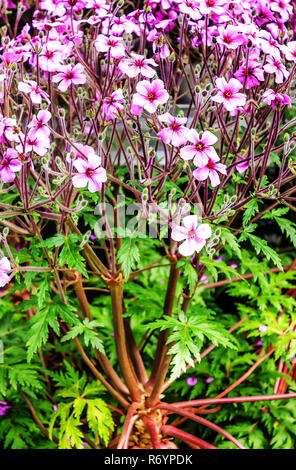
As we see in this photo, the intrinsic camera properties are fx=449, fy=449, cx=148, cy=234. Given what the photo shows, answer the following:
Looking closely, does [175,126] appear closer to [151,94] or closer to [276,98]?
[151,94]

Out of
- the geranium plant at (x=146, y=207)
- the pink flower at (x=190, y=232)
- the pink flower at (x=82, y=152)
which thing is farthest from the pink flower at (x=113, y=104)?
the pink flower at (x=190, y=232)

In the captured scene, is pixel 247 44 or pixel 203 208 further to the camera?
pixel 203 208

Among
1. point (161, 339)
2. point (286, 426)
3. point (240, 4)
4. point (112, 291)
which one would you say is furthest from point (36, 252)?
point (286, 426)

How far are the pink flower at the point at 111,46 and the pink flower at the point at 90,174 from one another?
299 millimetres

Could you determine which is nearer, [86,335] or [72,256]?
[72,256]

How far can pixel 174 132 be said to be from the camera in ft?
3.69

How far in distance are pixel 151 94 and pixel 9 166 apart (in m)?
0.42

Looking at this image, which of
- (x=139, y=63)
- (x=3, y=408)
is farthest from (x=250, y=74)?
(x=3, y=408)

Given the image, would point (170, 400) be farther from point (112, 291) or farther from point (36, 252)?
point (36, 252)

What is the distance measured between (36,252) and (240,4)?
97 cm

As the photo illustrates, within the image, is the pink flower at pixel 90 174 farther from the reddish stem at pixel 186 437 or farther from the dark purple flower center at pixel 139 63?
the reddish stem at pixel 186 437

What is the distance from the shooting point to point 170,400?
2.02 meters

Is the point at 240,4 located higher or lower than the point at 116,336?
higher

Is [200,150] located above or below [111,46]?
below
